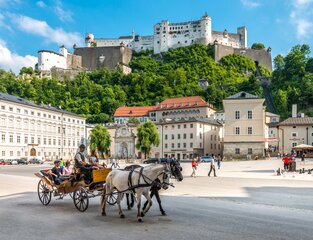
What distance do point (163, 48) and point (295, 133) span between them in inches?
3715

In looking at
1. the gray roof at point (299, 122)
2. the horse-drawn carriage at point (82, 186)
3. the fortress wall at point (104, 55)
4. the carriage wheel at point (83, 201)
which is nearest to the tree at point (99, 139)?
the gray roof at point (299, 122)

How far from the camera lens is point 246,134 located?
195 feet

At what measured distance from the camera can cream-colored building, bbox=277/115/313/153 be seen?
63500 millimetres

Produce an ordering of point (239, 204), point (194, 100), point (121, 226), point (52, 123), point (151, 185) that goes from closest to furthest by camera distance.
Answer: point (121, 226), point (151, 185), point (239, 204), point (52, 123), point (194, 100)

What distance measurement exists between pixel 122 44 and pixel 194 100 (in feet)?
214

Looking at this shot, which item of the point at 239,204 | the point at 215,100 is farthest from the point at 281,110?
the point at 239,204

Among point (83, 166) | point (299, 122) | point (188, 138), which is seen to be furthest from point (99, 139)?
point (83, 166)

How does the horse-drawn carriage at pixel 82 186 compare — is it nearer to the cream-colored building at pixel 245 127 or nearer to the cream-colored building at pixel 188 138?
the cream-colored building at pixel 245 127

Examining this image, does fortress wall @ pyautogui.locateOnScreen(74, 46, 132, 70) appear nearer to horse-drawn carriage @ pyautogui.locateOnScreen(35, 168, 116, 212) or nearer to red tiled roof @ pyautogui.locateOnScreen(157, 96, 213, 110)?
red tiled roof @ pyautogui.locateOnScreen(157, 96, 213, 110)

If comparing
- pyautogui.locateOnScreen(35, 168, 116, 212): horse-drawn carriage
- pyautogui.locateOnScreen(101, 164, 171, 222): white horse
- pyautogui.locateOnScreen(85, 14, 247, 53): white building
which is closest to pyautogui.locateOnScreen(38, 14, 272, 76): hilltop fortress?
pyautogui.locateOnScreen(85, 14, 247, 53): white building

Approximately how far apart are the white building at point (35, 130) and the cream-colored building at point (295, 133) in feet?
151

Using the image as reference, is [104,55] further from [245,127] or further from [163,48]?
[245,127]

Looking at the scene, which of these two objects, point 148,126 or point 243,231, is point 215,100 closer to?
point 148,126

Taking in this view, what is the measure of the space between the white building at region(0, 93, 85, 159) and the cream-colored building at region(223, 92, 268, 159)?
38229 mm
